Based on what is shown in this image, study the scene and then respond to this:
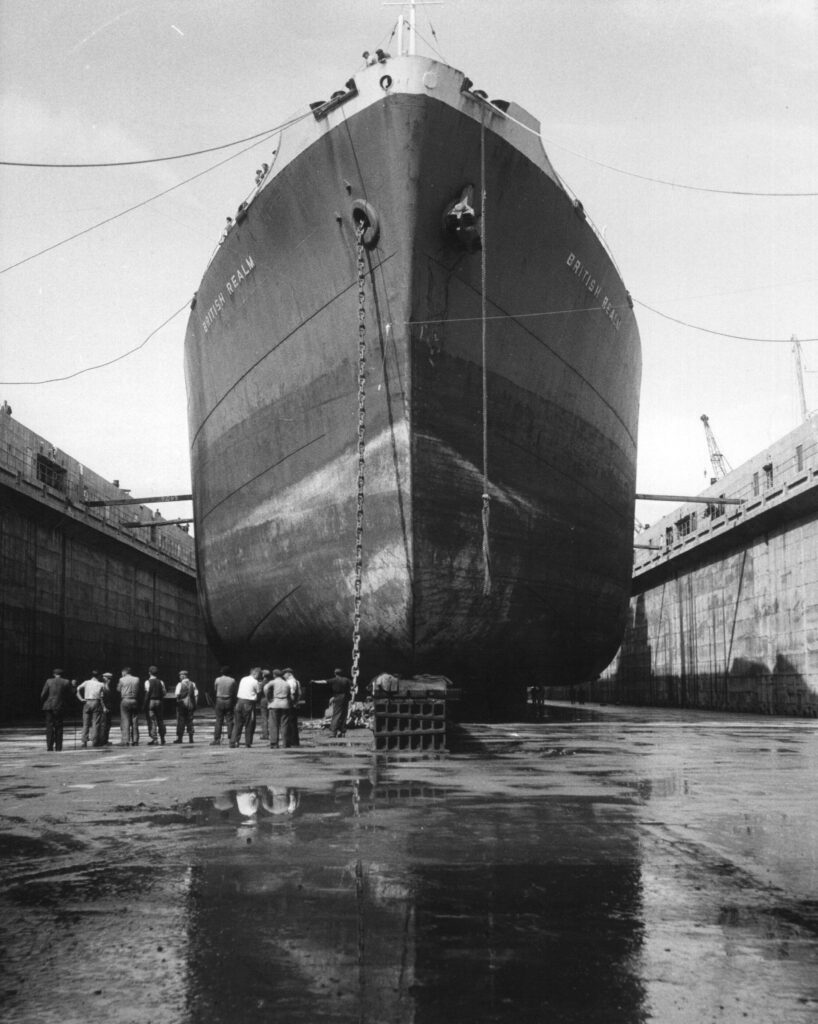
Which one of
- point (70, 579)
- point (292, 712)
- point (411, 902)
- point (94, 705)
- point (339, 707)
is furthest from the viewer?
point (70, 579)

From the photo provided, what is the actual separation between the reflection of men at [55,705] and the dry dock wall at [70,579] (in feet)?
31.1

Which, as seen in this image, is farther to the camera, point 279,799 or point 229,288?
point 229,288

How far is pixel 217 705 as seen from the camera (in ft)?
43.1

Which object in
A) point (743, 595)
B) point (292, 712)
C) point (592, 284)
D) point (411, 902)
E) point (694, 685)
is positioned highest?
point (592, 284)

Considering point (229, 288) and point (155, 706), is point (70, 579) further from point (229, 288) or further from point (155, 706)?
point (155, 706)

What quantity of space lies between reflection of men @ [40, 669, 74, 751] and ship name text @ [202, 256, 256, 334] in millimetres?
7467

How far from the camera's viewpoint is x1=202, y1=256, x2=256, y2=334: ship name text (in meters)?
15.7

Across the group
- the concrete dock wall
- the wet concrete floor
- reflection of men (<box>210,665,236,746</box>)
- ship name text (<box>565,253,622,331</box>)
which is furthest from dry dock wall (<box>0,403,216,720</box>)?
the wet concrete floor

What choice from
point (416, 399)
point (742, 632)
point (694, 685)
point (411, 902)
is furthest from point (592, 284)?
point (694, 685)

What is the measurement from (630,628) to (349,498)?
31.7 metres

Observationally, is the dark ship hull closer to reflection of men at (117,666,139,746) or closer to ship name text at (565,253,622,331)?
ship name text at (565,253,622,331)

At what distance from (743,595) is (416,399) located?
57.1 feet

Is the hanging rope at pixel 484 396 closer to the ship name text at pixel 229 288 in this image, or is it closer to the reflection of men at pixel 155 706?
the ship name text at pixel 229 288

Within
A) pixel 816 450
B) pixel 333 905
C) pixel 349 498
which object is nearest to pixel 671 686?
pixel 816 450
